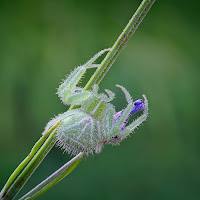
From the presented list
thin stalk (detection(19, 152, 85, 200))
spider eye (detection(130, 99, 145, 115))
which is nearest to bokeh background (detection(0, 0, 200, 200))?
spider eye (detection(130, 99, 145, 115))

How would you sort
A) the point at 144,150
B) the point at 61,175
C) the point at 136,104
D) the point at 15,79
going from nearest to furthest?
the point at 61,175
the point at 136,104
the point at 15,79
the point at 144,150

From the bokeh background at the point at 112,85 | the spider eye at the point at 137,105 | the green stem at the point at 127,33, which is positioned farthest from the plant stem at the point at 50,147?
the bokeh background at the point at 112,85

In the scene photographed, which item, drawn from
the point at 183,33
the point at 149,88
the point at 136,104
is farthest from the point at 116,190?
the point at 136,104

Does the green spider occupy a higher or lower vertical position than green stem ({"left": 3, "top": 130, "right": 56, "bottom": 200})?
higher

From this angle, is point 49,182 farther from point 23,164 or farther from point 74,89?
point 74,89

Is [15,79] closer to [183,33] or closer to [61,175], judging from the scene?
[183,33]

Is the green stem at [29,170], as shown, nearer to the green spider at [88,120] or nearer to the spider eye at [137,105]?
the green spider at [88,120]

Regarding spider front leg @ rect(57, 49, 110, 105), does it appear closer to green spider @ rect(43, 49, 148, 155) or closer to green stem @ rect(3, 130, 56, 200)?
green spider @ rect(43, 49, 148, 155)
